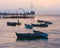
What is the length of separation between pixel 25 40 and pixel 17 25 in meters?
40.4

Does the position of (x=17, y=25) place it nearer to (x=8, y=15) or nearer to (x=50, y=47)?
(x=50, y=47)

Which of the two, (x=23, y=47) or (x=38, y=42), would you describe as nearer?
(x=23, y=47)

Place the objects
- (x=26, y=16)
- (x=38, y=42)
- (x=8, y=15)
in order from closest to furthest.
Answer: (x=38, y=42) < (x=26, y=16) < (x=8, y=15)

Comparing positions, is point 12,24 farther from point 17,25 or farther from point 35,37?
point 35,37

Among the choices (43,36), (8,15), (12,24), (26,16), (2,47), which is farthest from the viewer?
(8,15)

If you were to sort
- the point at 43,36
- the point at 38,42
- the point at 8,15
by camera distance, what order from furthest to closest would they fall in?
the point at 8,15, the point at 43,36, the point at 38,42

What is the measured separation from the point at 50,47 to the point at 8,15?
115m

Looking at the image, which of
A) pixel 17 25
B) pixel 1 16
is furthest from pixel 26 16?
pixel 17 25

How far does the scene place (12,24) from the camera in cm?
8331

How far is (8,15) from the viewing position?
15125cm

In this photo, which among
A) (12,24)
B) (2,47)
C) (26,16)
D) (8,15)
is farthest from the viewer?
(8,15)

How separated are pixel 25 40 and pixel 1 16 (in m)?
101

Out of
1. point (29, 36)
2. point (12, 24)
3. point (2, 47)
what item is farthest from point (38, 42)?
point (12, 24)

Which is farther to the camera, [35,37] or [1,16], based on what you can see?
[1,16]
